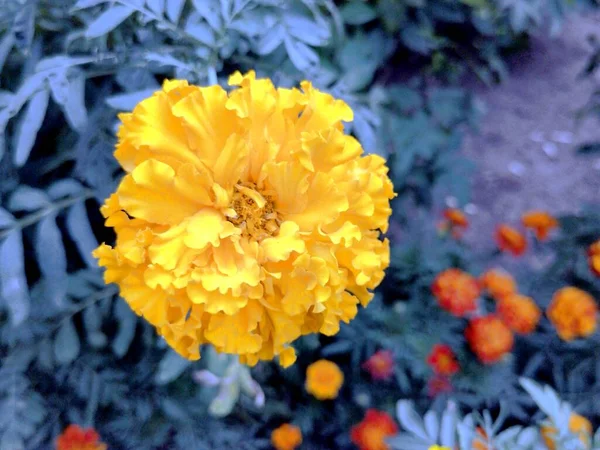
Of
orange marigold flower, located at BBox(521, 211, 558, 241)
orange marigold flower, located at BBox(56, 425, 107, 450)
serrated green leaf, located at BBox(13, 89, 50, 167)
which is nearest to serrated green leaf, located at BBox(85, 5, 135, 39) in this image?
serrated green leaf, located at BBox(13, 89, 50, 167)

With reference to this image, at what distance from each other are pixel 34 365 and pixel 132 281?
70 centimetres

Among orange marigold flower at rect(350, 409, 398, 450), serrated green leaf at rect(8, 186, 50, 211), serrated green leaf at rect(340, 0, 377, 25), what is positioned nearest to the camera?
serrated green leaf at rect(8, 186, 50, 211)

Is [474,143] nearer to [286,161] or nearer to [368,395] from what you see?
[368,395]

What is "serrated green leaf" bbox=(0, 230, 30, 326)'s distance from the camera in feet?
2.58

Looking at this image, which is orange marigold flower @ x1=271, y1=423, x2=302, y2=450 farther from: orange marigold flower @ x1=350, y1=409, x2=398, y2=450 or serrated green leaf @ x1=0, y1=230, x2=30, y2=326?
serrated green leaf @ x1=0, y1=230, x2=30, y2=326

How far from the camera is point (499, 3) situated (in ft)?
6.30

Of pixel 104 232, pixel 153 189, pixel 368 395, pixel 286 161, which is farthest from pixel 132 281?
pixel 368 395

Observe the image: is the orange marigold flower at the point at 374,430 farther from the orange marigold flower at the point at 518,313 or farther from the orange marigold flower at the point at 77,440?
the orange marigold flower at the point at 77,440

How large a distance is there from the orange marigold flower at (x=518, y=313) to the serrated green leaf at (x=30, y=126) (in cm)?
100

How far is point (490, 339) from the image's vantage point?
119cm

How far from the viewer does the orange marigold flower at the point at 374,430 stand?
3.84 ft

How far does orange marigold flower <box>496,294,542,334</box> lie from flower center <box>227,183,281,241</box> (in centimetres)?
73

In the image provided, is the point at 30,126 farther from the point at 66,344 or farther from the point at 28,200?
the point at 66,344

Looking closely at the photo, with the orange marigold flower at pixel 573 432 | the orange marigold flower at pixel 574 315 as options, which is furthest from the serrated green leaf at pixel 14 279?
the orange marigold flower at pixel 574 315
